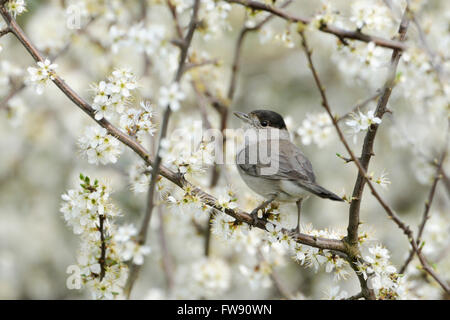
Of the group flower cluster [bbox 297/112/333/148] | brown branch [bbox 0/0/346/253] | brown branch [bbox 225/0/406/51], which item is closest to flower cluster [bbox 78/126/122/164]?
brown branch [bbox 0/0/346/253]

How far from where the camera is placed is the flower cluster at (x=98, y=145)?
263 cm

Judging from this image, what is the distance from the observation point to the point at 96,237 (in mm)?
2723

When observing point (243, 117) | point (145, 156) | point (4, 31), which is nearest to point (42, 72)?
point (4, 31)

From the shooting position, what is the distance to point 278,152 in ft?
12.0

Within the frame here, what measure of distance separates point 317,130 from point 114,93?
1.90 metres

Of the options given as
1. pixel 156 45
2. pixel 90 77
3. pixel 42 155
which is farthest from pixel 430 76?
pixel 42 155

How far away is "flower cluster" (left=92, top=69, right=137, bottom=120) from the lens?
8.50 feet

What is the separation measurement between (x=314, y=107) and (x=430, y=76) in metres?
3.42

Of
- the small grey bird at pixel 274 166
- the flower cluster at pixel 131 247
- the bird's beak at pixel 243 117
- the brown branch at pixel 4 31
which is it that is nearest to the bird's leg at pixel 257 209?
the small grey bird at pixel 274 166

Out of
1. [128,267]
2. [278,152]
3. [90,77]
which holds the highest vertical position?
[90,77]

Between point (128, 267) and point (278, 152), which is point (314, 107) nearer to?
point (278, 152)

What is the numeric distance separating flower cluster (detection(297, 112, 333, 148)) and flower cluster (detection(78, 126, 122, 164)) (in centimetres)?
179

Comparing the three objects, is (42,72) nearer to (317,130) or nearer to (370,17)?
(370,17)

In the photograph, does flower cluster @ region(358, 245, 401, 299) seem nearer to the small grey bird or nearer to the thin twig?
the thin twig
